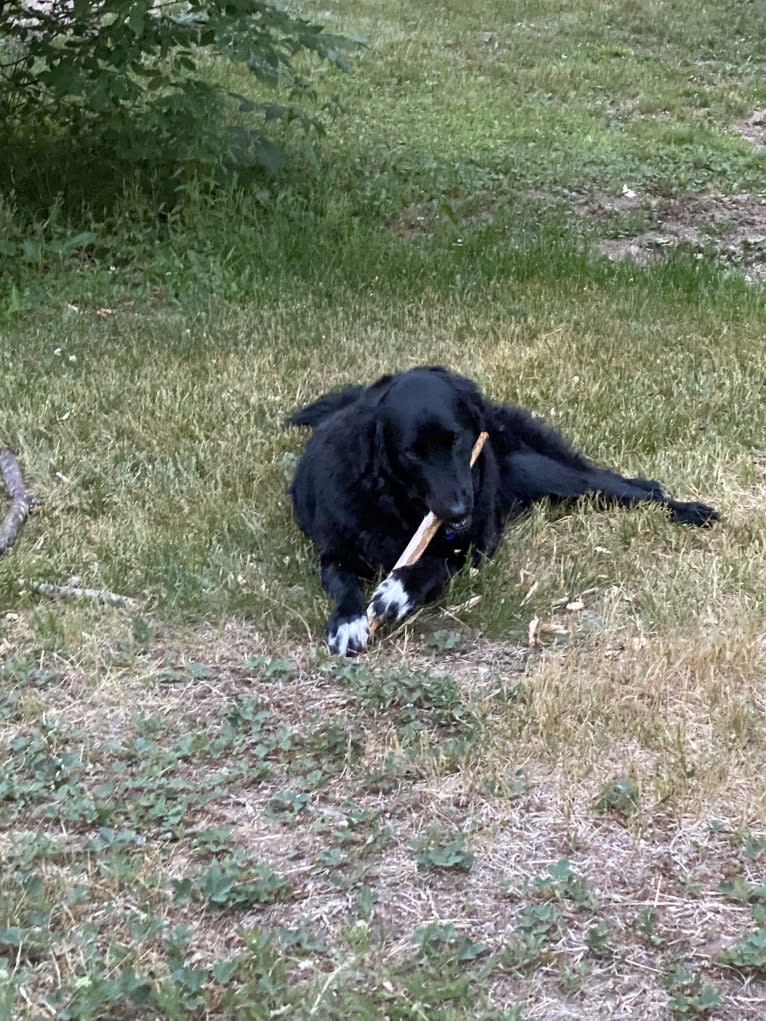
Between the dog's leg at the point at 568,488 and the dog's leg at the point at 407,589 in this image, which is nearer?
the dog's leg at the point at 407,589

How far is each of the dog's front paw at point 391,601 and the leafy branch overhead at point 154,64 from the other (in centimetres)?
425

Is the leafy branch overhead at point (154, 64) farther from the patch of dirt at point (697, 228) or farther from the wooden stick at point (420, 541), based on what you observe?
the wooden stick at point (420, 541)

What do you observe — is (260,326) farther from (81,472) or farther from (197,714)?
(197,714)

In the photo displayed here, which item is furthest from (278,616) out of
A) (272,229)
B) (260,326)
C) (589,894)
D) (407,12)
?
(407,12)

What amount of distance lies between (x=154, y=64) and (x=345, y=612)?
582 cm

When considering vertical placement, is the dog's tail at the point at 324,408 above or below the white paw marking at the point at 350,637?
above

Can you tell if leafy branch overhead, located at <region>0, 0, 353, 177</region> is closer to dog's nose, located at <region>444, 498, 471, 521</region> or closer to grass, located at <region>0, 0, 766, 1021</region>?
grass, located at <region>0, 0, 766, 1021</region>

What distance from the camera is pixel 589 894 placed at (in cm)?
234

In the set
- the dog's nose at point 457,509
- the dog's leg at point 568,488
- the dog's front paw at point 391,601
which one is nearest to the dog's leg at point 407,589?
the dog's front paw at point 391,601

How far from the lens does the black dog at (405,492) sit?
3.49 metres

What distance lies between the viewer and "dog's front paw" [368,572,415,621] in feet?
11.4

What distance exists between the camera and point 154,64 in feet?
26.0

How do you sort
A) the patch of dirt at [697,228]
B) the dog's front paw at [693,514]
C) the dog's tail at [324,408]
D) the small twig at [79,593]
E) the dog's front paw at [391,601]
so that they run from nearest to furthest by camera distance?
the dog's front paw at [391,601], the small twig at [79,593], the dog's front paw at [693,514], the dog's tail at [324,408], the patch of dirt at [697,228]

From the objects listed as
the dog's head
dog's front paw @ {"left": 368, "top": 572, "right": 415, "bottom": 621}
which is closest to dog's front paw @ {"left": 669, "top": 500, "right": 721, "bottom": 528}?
the dog's head
